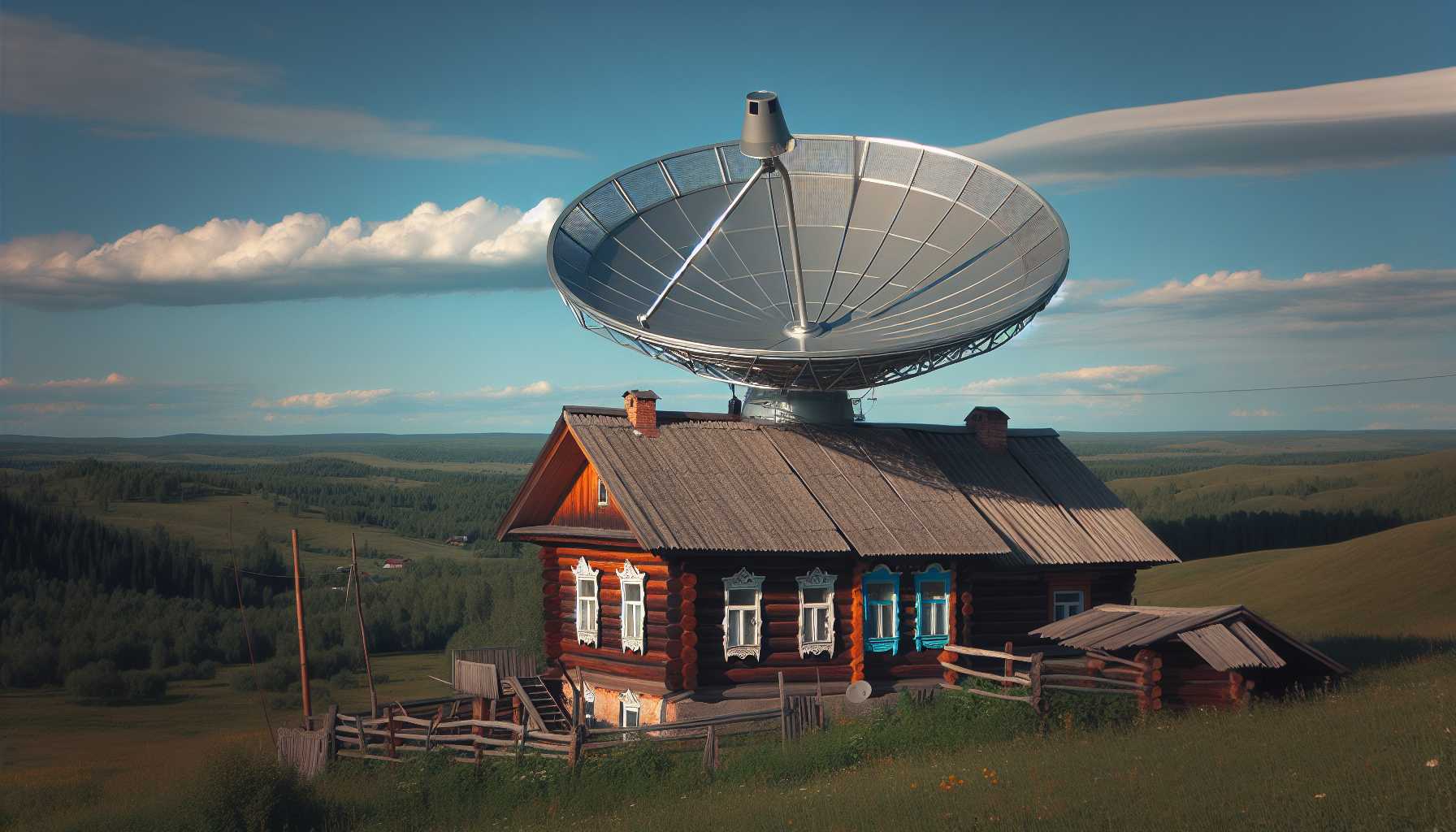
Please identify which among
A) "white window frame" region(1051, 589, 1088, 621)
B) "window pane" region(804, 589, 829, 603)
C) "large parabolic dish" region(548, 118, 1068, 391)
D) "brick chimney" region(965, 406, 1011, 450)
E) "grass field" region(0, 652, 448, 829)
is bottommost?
"grass field" region(0, 652, 448, 829)

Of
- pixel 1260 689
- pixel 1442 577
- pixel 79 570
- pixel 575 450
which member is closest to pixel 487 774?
pixel 575 450

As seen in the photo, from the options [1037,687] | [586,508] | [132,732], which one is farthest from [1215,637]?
[132,732]

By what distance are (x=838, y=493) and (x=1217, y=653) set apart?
908 cm

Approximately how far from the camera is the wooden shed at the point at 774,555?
27.0 metres

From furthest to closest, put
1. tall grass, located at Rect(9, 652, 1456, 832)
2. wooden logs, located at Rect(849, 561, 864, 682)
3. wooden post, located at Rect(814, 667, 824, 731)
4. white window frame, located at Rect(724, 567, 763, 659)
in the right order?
wooden logs, located at Rect(849, 561, 864, 682)
white window frame, located at Rect(724, 567, 763, 659)
wooden post, located at Rect(814, 667, 824, 731)
tall grass, located at Rect(9, 652, 1456, 832)

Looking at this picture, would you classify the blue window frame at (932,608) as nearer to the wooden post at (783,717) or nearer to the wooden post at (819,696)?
the wooden post at (819,696)

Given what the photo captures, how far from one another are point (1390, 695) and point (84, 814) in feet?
79.7

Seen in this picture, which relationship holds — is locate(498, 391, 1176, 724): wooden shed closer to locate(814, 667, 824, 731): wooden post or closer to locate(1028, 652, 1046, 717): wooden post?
locate(814, 667, 824, 731): wooden post

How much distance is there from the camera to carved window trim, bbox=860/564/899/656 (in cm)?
2814

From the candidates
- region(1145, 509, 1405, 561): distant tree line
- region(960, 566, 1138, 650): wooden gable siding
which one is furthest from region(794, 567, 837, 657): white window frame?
region(1145, 509, 1405, 561): distant tree line

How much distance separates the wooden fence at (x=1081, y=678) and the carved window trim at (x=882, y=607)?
5.77 feet

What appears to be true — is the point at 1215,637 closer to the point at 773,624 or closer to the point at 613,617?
the point at 773,624

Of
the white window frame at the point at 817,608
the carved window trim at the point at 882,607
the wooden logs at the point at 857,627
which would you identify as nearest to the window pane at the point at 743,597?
the white window frame at the point at 817,608

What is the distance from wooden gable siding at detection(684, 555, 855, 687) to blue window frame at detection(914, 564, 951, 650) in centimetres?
166
